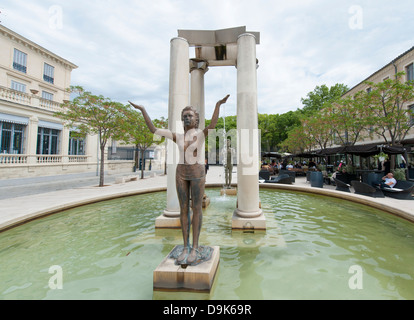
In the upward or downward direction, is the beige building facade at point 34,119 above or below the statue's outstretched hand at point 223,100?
above

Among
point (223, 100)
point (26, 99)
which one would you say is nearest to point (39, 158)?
point (26, 99)

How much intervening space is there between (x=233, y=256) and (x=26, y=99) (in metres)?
25.9

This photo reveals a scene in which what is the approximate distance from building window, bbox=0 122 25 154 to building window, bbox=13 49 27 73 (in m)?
9.10

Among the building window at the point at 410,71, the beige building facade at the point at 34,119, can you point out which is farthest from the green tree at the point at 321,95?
the beige building facade at the point at 34,119

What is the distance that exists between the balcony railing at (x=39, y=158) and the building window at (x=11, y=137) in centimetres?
145

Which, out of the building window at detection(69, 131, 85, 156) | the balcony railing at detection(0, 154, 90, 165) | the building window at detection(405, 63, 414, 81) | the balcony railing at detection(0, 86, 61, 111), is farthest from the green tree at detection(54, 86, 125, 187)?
the building window at detection(405, 63, 414, 81)

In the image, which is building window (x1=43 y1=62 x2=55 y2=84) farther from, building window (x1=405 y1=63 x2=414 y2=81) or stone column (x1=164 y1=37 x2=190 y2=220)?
building window (x1=405 y1=63 x2=414 y2=81)

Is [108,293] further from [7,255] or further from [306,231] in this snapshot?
[306,231]

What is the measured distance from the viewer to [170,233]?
5141mm

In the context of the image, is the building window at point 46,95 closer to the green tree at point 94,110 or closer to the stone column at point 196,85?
the green tree at point 94,110

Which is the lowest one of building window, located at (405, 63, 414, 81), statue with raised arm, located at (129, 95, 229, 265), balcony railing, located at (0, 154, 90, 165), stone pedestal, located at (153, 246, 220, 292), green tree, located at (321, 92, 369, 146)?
stone pedestal, located at (153, 246, 220, 292)

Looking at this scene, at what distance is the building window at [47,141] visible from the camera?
2167cm

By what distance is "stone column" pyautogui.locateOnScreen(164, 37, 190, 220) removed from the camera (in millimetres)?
5504
